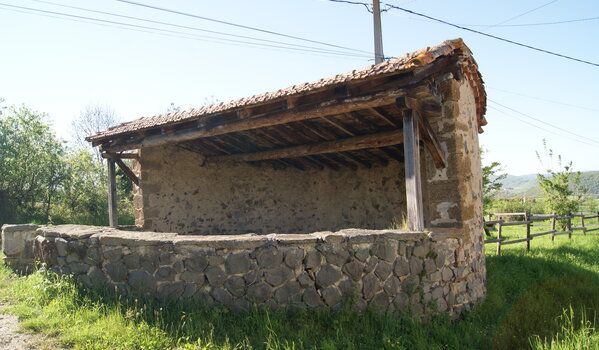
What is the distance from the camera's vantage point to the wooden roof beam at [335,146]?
5895 millimetres

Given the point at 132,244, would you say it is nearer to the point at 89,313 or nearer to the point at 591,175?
the point at 89,313

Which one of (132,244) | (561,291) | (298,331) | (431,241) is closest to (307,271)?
(298,331)

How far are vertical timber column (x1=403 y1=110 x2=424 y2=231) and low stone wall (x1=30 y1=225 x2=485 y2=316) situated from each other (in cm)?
20

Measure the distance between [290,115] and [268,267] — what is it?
216 centimetres

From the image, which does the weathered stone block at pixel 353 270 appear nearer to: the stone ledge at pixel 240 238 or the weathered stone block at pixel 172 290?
the stone ledge at pixel 240 238

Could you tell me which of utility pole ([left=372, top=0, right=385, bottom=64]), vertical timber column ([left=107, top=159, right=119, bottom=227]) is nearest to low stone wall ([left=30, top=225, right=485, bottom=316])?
vertical timber column ([left=107, top=159, right=119, bottom=227])

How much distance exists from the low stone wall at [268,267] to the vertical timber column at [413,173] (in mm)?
197

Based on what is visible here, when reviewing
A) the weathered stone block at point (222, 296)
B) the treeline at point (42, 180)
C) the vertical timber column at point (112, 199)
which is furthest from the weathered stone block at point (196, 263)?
the treeline at point (42, 180)

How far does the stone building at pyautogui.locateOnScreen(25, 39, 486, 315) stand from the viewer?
13.2 feet

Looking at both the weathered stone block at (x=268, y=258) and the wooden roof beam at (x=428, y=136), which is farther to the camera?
the wooden roof beam at (x=428, y=136)

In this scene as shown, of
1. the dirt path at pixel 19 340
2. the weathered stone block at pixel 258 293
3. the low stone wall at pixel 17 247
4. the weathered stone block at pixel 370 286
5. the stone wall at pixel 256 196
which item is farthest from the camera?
the stone wall at pixel 256 196

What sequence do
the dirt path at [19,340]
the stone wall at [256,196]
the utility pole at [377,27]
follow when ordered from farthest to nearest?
the utility pole at [377,27]
the stone wall at [256,196]
the dirt path at [19,340]

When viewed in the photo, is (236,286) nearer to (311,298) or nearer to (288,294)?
(288,294)

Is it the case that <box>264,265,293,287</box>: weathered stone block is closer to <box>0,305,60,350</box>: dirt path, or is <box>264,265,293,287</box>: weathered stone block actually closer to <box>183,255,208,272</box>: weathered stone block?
<box>183,255,208,272</box>: weathered stone block
